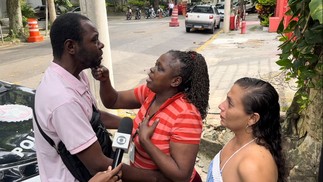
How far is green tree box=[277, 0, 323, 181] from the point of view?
176cm

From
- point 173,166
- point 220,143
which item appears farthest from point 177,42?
point 173,166

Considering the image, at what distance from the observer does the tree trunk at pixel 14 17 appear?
1561 cm

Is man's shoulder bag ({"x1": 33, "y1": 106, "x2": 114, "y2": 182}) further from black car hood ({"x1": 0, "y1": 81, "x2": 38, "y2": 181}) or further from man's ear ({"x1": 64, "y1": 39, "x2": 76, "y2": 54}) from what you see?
black car hood ({"x1": 0, "y1": 81, "x2": 38, "y2": 181})

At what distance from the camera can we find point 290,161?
281cm

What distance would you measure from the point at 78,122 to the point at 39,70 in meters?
8.31

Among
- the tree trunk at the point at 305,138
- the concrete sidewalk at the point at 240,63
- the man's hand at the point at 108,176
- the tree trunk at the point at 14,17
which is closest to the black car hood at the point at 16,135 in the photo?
the man's hand at the point at 108,176

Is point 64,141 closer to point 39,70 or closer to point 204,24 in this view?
point 39,70

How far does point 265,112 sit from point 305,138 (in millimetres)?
1381

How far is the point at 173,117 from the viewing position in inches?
69.8

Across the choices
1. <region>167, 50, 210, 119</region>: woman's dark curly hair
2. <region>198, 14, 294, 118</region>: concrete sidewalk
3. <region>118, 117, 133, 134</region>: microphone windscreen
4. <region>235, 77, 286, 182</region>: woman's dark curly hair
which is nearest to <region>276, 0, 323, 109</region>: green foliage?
<region>235, 77, 286, 182</region>: woman's dark curly hair

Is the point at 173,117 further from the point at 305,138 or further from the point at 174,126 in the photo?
the point at 305,138

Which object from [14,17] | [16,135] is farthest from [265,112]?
[14,17]

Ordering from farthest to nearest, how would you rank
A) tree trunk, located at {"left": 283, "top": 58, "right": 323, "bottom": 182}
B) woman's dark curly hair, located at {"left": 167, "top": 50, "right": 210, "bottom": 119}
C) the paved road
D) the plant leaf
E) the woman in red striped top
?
the paved road < tree trunk, located at {"left": 283, "top": 58, "right": 323, "bottom": 182} < woman's dark curly hair, located at {"left": 167, "top": 50, "right": 210, "bottom": 119} < the woman in red striped top < the plant leaf

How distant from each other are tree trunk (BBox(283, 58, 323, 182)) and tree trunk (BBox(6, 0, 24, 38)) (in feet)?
51.1
